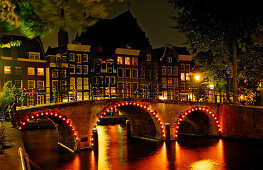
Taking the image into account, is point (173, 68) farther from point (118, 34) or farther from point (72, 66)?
point (72, 66)

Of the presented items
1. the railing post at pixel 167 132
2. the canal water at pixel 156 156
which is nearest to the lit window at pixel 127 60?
the canal water at pixel 156 156

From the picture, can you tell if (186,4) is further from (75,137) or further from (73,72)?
(73,72)

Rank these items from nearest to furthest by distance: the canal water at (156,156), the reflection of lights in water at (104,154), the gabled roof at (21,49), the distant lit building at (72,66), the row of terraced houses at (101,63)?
the canal water at (156,156) < the reflection of lights in water at (104,154) < the gabled roof at (21,49) < the row of terraced houses at (101,63) < the distant lit building at (72,66)

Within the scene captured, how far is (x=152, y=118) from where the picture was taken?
23156mm

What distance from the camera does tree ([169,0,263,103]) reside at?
23475mm

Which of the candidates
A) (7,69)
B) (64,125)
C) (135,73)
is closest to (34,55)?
(7,69)

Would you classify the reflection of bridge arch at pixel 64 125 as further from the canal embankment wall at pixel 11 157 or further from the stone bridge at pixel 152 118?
the canal embankment wall at pixel 11 157

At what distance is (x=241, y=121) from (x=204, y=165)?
756cm

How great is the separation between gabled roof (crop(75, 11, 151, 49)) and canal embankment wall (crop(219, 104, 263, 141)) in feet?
88.8

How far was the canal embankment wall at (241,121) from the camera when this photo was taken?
2119 cm

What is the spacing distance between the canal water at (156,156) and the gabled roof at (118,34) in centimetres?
2777

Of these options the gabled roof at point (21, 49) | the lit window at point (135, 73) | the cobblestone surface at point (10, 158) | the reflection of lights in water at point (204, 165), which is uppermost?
the gabled roof at point (21, 49)

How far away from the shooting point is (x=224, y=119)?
79.9 feet

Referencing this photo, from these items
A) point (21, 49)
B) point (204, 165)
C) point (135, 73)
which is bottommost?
point (204, 165)
